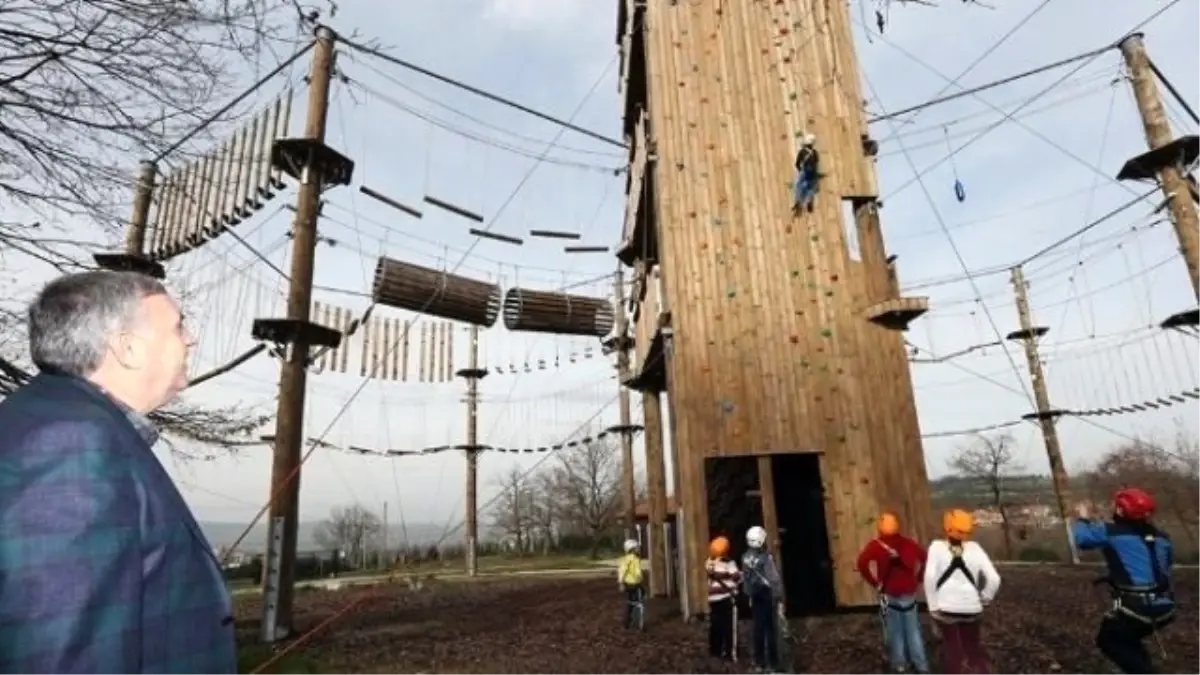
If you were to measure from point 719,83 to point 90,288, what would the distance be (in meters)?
13.5

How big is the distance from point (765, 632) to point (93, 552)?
8.57 metres

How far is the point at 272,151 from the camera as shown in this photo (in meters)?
11.9

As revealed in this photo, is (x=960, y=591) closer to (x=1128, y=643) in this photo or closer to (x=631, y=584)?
(x=1128, y=643)

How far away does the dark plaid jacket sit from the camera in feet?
4.28

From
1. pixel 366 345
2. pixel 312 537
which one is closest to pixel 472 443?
pixel 366 345

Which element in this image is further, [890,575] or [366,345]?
[366,345]

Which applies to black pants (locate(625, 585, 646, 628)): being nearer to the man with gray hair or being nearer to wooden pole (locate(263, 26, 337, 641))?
wooden pole (locate(263, 26, 337, 641))

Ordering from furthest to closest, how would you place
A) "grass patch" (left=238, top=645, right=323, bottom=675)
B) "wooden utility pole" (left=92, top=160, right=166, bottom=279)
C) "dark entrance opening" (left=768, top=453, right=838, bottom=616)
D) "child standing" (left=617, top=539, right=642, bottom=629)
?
"dark entrance opening" (left=768, top=453, right=838, bottom=616), "child standing" (left=617, top=539, right=642, bottom=629), "grass patch" (left=238, top=645, right=323, bottom=675), "wooden utility pole" (left=92, top=160, right=166, bottom=279)

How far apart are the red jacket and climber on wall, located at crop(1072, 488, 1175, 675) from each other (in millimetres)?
1976

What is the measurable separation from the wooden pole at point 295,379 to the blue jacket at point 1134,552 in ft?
31.0

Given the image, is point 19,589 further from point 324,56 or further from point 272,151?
point 324,56

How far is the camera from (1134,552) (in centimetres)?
612

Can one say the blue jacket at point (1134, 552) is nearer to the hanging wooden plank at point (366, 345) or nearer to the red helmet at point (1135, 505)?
the red helmet at point (1135, 505)

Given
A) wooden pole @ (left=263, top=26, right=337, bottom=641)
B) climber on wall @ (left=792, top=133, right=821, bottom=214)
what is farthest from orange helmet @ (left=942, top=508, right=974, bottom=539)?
wooden pole @ (left=263, top=26, right=337, bottom=641)
